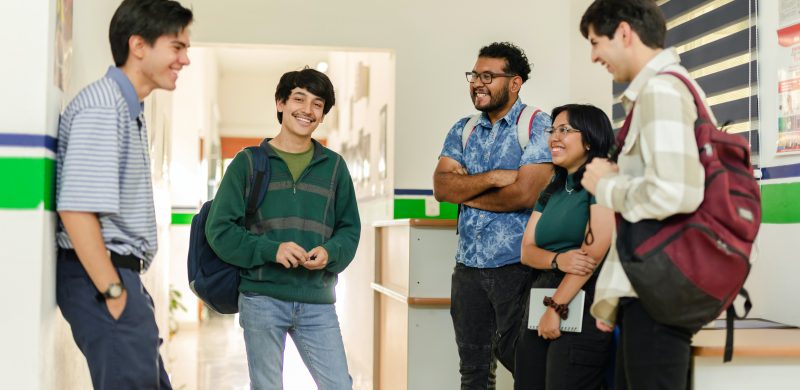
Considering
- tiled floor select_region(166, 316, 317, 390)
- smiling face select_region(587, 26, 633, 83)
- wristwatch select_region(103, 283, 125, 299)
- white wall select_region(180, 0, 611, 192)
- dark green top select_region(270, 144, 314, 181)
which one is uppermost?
white wall select_region(180, 0, 611, 192)

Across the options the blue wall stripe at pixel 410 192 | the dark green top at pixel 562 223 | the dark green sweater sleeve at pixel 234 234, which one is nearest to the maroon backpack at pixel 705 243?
the dark green top at pixel 562 223

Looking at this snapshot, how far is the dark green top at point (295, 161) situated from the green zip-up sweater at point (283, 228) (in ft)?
0.07

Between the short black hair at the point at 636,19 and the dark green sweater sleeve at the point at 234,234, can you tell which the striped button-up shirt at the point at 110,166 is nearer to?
the dark green sweater sleeve at the point at 234,234

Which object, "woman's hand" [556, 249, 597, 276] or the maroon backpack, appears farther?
"woman's hand" [556, 249, 597, 276]

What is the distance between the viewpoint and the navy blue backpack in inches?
107

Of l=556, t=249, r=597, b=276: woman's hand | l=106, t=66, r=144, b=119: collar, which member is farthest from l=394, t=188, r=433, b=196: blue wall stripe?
l=106, t=66, r=144, b=119: collar

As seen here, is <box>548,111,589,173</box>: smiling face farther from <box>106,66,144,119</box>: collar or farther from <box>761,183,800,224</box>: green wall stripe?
<box>106,66,144,119</box>: collar

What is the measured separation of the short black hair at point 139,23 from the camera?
81.7 inches

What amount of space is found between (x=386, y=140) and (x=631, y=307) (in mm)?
4265

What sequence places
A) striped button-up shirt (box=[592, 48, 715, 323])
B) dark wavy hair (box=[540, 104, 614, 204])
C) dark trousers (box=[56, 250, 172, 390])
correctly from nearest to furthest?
striped button-up shirt (box=[592, 48, 715, 323])
dark trousers (box=[56, 250, 172, 390])
dark wavy hair (box=[540, 104, 614, 204])

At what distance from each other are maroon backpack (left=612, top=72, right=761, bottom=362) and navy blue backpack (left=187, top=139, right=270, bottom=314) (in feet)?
4.07

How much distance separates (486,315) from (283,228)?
83cm

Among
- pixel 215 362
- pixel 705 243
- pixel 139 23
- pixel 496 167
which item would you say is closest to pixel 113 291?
pixel 139 23

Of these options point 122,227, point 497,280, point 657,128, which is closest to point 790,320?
point 497,280
